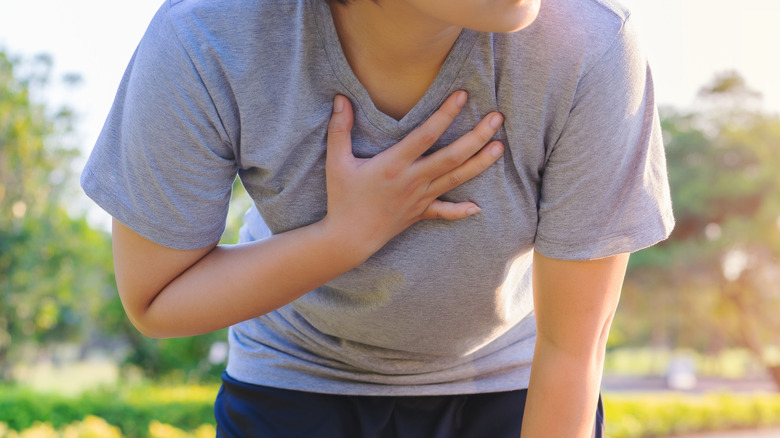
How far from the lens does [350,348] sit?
1.31 metres

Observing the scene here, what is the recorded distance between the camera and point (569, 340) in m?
1.14

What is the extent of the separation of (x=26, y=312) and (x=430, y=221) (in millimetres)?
14413

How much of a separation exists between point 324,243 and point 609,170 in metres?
0.43

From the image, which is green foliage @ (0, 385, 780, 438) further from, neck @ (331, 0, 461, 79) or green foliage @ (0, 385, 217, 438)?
neck @ (331, 0, 461, 79)

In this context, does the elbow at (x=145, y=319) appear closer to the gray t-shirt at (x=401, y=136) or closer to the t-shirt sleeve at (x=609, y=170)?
the gray t-shirt at (x=401, y=136)

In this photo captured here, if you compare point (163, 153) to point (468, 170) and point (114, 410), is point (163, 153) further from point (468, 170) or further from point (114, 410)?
point (114, 410)

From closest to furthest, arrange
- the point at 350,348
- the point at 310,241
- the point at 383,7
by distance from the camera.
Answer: the point at 383,7 → the point at 310,241 → the point at 350,348

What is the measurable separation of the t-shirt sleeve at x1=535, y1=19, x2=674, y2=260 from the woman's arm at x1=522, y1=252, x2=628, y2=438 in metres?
0.05

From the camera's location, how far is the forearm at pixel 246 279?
1.09 meters

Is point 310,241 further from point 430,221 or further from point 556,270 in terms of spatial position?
point 556,270

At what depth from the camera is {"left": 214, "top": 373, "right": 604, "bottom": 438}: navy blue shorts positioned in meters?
1.33

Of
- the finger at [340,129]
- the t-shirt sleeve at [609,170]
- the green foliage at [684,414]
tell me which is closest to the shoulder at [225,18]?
the finger at [340,129]

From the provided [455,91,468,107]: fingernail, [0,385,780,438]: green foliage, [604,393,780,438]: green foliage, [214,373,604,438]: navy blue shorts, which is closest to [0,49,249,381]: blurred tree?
[0,385,780,438]: green foliage

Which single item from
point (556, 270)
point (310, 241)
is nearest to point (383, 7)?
point (310, 241)
